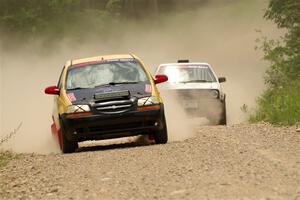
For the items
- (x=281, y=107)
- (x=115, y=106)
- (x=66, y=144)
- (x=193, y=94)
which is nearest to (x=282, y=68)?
(x=193, y=94)

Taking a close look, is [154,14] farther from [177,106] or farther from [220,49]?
[177,106]

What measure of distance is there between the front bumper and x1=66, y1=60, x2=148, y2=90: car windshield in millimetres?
952

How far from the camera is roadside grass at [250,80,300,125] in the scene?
15.7 metres

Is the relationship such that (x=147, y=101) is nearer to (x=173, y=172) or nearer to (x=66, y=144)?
(x=66, y=144)

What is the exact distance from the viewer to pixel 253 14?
6556 centimetres

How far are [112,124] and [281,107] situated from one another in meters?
4.33

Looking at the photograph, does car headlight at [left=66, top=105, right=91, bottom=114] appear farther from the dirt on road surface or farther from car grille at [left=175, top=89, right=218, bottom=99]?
car grille at [left=175, top=89, right=218, bottom=99]

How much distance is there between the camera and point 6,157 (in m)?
13.6

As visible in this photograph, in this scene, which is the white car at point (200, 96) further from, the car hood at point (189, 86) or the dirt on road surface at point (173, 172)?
the dirt on road surface at point (173, 172)

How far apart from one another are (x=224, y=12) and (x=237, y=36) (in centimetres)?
821

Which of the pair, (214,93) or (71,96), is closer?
(71,96)

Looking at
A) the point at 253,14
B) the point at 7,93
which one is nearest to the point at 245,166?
the point at 7,93

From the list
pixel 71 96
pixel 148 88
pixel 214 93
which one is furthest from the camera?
pixel 214 93

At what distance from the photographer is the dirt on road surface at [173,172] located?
318 inches
